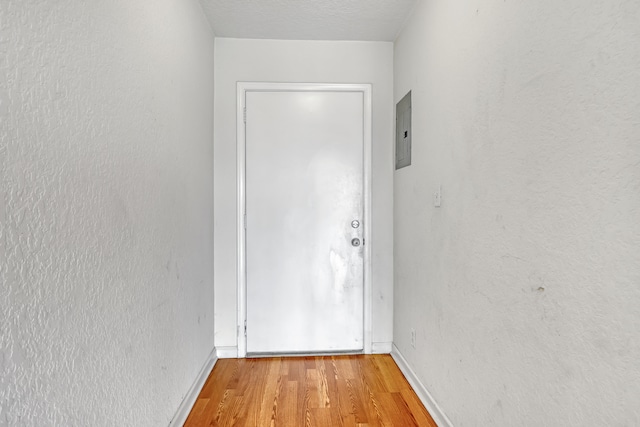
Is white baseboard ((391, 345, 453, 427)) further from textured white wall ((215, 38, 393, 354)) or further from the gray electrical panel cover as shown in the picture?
the gray electrical panel cover

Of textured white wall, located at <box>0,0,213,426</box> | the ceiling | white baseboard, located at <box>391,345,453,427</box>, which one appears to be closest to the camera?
textured white wall, located at <box>0,0,213,426</box>

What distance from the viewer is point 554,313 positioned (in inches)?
41.3

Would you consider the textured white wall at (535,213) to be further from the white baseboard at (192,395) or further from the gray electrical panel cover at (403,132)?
the white baseboard at (192,395)

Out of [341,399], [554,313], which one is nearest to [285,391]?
[341,399]

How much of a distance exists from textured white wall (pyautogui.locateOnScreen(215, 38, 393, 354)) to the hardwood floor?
335 millimetres

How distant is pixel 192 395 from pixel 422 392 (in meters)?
1.30

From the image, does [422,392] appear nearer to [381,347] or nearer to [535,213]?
[381,347]

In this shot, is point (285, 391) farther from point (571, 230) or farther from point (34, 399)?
point (571, 230)

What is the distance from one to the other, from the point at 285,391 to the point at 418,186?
1.47 meters

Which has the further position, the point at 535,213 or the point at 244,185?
the point at 244,185

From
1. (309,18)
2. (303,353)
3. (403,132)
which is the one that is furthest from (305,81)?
(303,353)

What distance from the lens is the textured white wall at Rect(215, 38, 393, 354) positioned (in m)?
2.81

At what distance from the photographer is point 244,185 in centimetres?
282

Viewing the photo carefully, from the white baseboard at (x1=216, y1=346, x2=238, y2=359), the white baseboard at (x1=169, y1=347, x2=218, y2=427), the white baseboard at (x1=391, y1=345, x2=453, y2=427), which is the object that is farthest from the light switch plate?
the white baseboard at (x1=216, y1=346, x2=238, y2=359)
